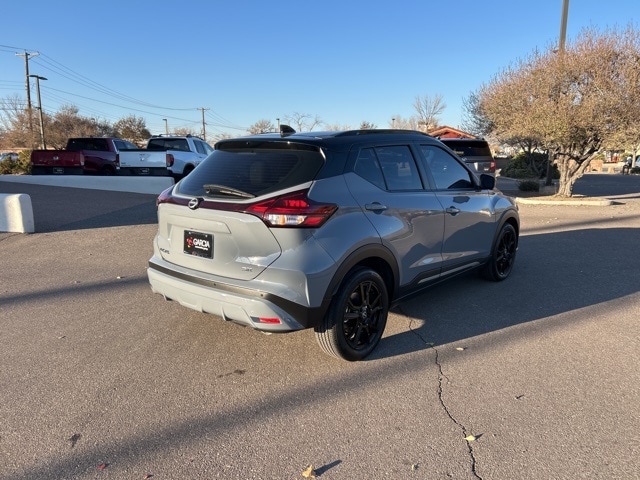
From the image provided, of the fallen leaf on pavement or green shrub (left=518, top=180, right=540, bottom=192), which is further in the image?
green shrub (left=518, top=180, right=540, bottom=192)

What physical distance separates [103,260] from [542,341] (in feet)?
19.2

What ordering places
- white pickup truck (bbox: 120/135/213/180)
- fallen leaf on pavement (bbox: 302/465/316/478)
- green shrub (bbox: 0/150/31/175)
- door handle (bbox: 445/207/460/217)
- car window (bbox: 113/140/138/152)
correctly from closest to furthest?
1. fallen leaf on pavement (bbox: 302/465/316/478)
2. door handle (bbox: 445/207/460/217)
3. white pickup truck (bbox: 120/135/213/180)
4. car window (bbox: 113/140/138/152)
5. green shrub (bbox: 0/150/31/175)

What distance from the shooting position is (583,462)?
2.56m

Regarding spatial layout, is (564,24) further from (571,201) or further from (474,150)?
(571,201)

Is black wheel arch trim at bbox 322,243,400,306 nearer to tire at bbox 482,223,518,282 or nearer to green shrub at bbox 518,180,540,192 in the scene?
tire at bbox 482,223,518,282

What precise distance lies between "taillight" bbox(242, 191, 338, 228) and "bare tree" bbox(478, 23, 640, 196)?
39.8ft

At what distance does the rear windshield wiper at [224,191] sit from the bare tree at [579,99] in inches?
483

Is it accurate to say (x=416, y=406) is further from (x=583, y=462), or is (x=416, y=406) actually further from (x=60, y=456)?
(x=60, y=456)

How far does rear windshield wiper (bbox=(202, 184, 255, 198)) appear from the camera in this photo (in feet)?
10.9

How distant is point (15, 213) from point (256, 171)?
6.82m

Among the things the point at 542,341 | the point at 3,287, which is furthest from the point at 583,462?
the point at 3,287

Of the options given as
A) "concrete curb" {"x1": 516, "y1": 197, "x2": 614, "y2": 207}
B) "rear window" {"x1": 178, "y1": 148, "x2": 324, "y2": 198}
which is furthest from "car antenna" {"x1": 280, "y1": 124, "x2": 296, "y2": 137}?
"concrete curb" {"x1": 516, "y1": 197, "x2": 614, "y2": 207}

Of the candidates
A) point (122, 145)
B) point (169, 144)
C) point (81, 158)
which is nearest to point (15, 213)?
point (169, 144)

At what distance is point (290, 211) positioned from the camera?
10.3ft
